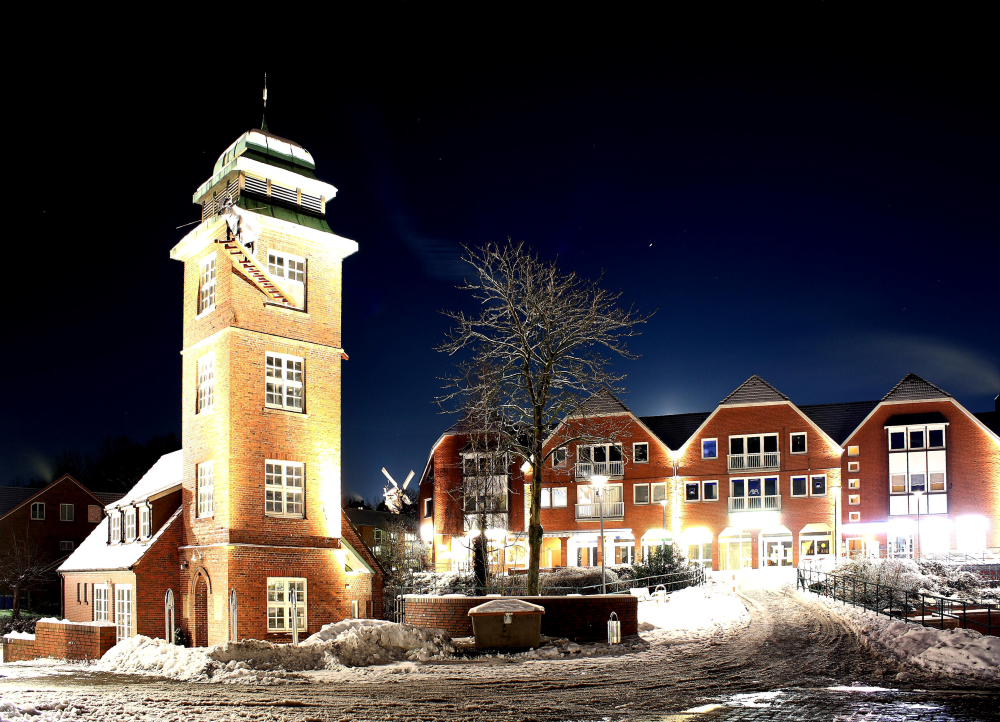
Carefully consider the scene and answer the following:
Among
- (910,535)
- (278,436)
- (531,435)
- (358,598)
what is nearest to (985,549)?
(910,535)

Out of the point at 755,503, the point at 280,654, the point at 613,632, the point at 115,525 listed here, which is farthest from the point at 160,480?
the point at 755,503

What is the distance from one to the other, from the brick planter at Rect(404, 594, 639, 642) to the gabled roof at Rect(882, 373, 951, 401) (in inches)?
1297

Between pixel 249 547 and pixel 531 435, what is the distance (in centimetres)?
860

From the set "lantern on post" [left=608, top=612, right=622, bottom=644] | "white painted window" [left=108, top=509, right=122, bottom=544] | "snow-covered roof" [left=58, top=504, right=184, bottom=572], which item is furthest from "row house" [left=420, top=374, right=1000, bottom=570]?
"lantern on post" [left=608, top=612, right=622, bottom=644]

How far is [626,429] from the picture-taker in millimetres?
56719

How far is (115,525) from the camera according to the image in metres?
34.1

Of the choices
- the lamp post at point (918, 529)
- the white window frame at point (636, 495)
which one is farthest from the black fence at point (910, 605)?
the white window frame at point (636, 495)

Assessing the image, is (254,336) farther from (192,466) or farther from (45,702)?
(45,702)

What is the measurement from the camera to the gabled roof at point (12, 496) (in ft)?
213

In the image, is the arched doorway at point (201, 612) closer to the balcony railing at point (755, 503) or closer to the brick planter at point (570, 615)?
the brick planter at point (570, 615)

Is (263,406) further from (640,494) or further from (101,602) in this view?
(640,494)

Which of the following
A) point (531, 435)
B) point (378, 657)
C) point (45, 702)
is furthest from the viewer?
point (531, 435)

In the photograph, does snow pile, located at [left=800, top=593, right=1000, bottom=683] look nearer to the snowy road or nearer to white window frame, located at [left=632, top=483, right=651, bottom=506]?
the snowy road

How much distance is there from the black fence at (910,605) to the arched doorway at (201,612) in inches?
711
